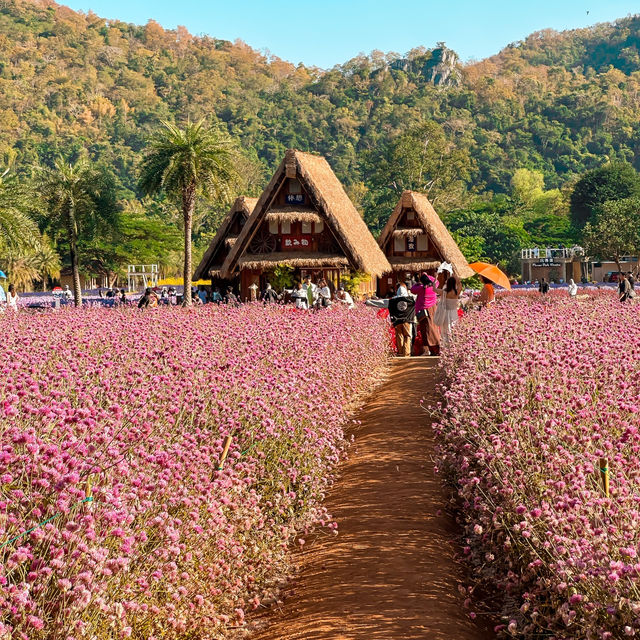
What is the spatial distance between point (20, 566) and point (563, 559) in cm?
250

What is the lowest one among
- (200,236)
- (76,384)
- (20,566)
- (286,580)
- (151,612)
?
(286,580)

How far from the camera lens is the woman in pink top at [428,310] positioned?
18812mm

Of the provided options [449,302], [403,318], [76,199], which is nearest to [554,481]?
[449,302]

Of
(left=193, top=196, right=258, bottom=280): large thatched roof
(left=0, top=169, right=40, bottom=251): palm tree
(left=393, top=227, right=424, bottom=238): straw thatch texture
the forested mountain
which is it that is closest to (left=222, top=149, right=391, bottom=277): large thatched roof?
(left=193, top=196, right=258, bottom=280): large thatched roof

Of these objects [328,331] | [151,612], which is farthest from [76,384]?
[328,331]

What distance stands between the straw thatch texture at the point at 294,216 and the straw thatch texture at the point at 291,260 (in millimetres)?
1458

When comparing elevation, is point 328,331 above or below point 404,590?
above

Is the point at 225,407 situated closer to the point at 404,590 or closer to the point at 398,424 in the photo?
the point at 404,590

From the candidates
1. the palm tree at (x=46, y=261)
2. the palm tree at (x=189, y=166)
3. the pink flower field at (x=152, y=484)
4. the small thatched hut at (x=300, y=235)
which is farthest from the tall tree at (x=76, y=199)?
the pink flower field at (x=152, y=484)

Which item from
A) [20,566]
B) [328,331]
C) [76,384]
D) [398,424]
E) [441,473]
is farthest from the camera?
[328,331]

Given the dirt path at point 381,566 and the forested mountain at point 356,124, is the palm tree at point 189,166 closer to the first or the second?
the dirt path at point 381,566

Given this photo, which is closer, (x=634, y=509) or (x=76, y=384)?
(x=634, y=509)

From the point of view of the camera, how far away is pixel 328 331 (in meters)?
13.5

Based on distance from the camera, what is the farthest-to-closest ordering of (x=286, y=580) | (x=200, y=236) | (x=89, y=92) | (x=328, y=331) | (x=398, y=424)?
1. (x=89, y=92)
2. (x=200, y=236)
3. (x=328, y=331)
4. (x=398, y=424)
5. (x=286, y=580)
